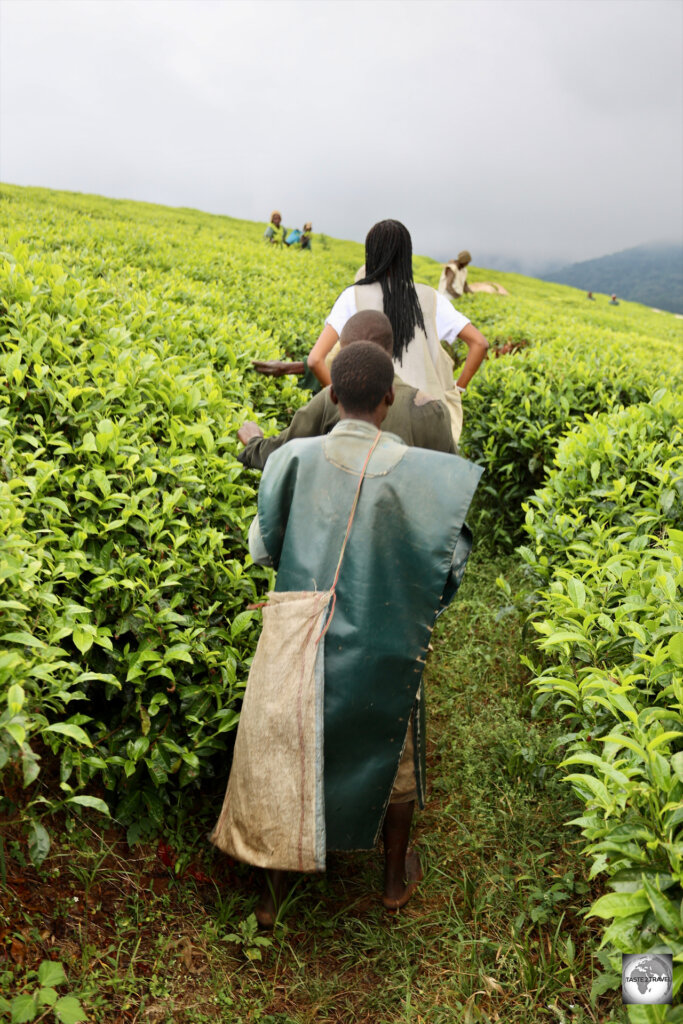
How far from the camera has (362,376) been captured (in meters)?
2.28

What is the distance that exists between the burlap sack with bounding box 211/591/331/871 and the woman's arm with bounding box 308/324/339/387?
1808 millimetres

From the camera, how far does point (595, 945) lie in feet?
7.38

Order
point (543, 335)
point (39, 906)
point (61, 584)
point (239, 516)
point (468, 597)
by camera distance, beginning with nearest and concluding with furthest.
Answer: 1. point (39, 906)
2. point (61, 584)
3. point (239, 516)
4. point (468, 597)
5. point (543, 335)

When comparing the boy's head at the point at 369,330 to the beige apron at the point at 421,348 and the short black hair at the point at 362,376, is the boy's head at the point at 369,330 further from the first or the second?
the beige apron at the point at 421,348

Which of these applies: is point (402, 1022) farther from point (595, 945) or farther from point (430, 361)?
point (430, 361)

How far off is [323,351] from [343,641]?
1.96 metres

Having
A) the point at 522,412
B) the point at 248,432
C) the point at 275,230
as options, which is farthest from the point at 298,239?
the point at 248,432

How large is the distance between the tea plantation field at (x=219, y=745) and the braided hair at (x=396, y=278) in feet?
2.92

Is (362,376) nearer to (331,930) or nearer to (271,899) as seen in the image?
(271,899)

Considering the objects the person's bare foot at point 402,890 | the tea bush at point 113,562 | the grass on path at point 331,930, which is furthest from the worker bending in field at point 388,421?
the person's bare foot at point 402,890

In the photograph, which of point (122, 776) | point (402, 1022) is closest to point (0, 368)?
point (122, 776)

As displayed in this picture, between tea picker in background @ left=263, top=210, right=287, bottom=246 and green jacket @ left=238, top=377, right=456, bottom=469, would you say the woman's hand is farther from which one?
tea picker in background @ left=263, top=210, right=287, bottom=246

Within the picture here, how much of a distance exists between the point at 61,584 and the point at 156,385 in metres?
1.33

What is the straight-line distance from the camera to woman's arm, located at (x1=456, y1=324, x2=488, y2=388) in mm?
3752
